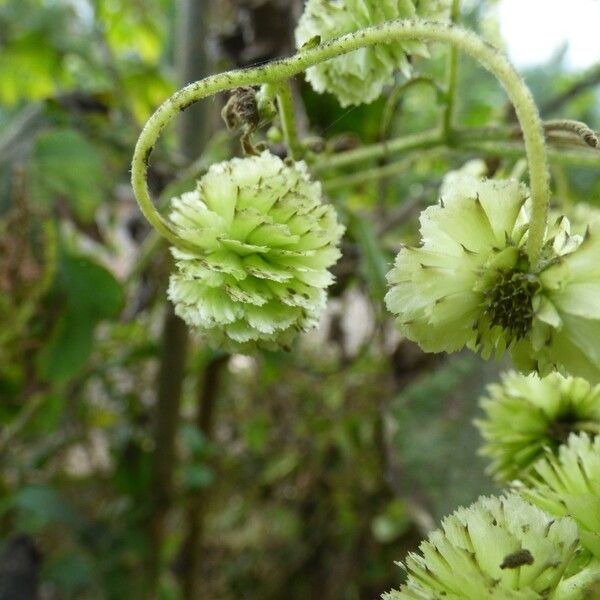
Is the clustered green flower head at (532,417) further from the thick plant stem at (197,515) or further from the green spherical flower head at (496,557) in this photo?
the thick plant stem at (197,515)

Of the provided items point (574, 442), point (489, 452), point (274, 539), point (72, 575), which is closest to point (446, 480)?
point (489, 452)

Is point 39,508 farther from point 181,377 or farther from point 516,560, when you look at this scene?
point 516,560

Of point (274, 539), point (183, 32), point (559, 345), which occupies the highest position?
point (183, 32)

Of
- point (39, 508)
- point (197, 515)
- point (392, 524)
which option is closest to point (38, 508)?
point (39, 508)

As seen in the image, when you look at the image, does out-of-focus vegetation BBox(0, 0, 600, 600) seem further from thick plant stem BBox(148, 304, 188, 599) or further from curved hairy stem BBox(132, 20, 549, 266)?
curved hairy stem BBox(132, 20, 549, 266)

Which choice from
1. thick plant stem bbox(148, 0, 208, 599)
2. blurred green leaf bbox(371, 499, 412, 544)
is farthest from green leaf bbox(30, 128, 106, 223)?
blurred green leaf bbox(371, 499, 412, 544)

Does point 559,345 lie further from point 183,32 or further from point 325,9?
point 183,32

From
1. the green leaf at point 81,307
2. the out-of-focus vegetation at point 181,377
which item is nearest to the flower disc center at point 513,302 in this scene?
the out-of-focus vegetation at point 181,377
